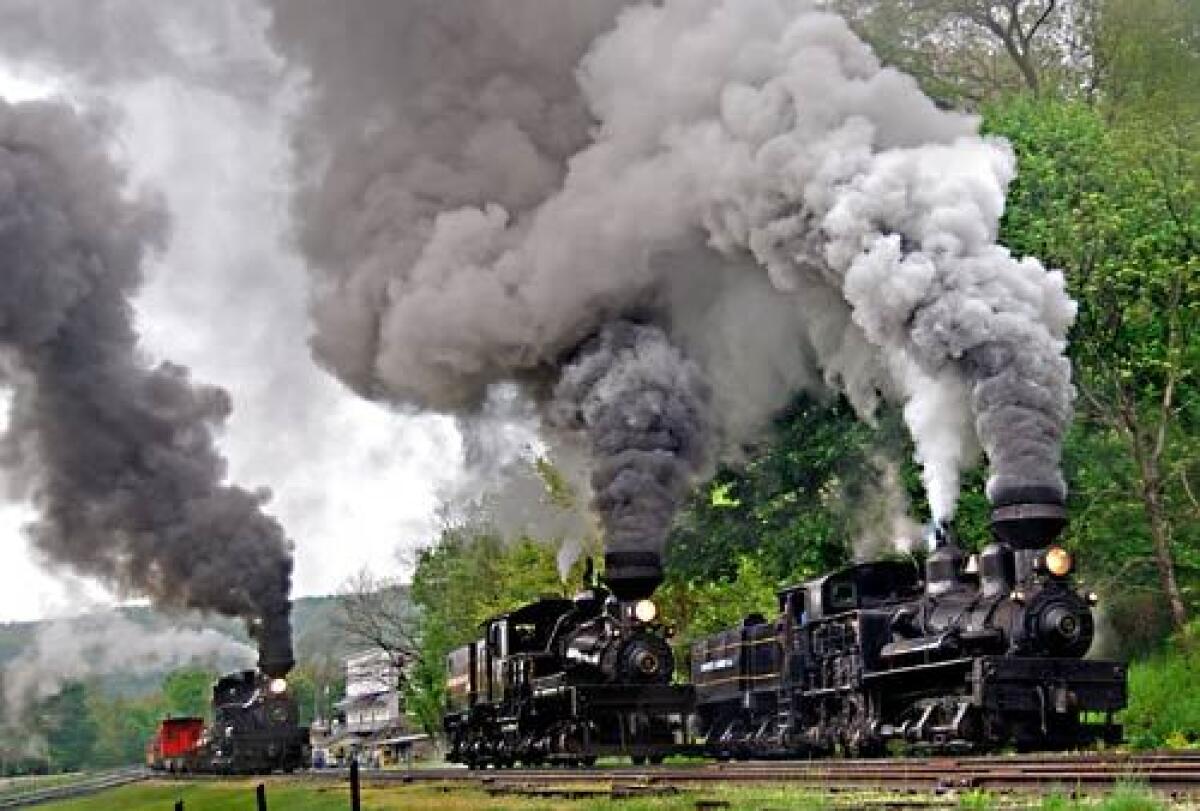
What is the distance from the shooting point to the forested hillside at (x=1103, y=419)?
3322 cm

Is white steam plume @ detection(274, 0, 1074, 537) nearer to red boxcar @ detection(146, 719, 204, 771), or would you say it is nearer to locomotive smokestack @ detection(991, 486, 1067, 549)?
locomotive smokestack @ detection(991, 486, 1067, 549)

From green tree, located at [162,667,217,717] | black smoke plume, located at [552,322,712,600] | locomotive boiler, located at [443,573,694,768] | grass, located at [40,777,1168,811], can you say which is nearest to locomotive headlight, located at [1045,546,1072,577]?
grass, located at [40,777,1168,811]

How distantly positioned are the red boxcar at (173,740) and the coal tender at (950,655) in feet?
98.3

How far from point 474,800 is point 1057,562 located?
9.03 m

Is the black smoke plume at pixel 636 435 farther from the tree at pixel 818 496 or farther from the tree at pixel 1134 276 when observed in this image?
the tree at pixel 1134 276

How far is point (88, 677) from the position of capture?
75.6 m

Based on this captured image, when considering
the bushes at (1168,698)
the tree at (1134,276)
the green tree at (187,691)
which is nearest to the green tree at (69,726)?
the green tree at (187,691)

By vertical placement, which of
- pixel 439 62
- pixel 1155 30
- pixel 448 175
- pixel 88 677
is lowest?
pixel 88 677

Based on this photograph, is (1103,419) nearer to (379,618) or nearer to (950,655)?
(950,655)

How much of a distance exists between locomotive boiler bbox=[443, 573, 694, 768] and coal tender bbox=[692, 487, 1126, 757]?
2397 mm

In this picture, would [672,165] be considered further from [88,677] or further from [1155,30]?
[88,677]

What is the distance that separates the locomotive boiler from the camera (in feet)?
96.5

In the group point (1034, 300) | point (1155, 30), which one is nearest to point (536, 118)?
point (1034, 300)

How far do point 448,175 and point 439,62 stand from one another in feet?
6.86
